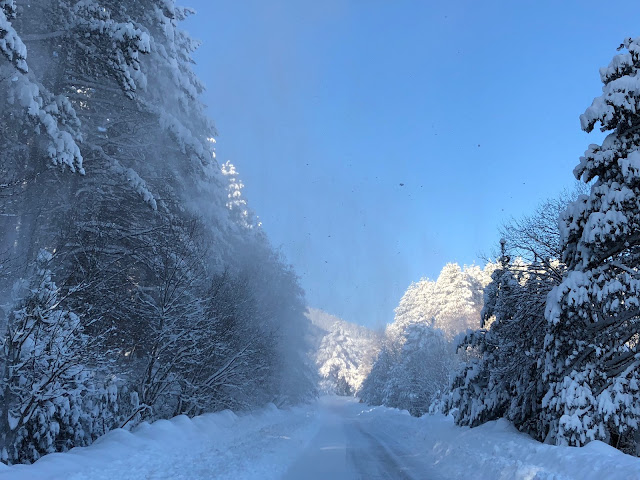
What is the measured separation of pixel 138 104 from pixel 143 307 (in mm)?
5839

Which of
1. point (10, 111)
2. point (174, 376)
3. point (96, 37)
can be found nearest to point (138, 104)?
point (96, 37)

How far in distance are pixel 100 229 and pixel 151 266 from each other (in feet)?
7.46

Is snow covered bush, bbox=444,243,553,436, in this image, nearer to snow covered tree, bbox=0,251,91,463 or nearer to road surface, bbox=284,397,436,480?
road surface, bbox=284,397,436,480

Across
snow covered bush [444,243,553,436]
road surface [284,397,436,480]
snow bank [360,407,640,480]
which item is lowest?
road surface [284,397,436,480]

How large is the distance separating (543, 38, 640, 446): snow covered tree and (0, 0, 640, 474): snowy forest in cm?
4

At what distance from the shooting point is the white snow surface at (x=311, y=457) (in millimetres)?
6727

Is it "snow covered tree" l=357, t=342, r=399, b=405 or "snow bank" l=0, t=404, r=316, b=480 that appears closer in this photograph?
"snow bank" l=0, t=404, r=316, b=480

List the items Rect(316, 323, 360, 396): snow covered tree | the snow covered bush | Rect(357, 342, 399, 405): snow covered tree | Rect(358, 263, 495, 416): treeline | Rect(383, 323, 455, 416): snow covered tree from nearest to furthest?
the snow covered bush → Rect(383, 323, 455, 416): snow covered tree → Rect(358, 263, 495, 416): treeline → Rect(357, 342, 399, 405): snow covered tree → Rect(316, 323, 360, 396): snow covered tree

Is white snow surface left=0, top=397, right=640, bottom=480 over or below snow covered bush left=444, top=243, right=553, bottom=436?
below

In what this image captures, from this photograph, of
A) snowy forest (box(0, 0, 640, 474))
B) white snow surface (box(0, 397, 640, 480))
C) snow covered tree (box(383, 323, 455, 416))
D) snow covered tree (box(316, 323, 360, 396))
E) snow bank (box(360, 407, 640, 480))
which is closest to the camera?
snow bank (box(360, 407, 640, 480))

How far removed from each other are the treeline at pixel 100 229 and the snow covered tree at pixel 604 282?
926 centimetres

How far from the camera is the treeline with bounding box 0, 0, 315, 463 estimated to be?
7477 millimetres

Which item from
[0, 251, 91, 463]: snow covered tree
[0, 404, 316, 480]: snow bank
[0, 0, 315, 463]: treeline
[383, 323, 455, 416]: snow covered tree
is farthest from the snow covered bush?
[383, 323, 455, 416]: snow covered tree

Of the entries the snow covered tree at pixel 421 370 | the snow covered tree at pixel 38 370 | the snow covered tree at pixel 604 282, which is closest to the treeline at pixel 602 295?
the snow covered tree at pixel 604 282
